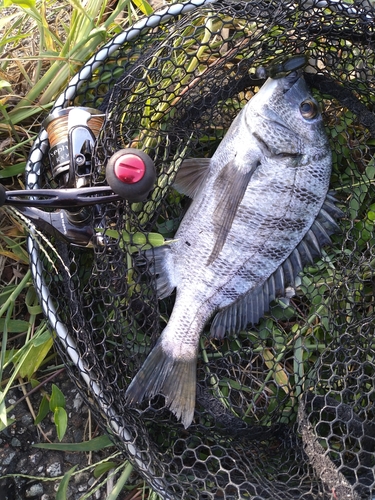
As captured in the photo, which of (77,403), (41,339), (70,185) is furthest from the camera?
(77,403)

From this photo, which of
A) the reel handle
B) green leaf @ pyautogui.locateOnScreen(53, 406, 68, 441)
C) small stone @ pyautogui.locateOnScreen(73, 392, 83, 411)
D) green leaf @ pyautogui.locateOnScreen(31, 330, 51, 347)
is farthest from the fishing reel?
small stone @ pyautogui.locateOnScreen(73, 392, 83, 411)

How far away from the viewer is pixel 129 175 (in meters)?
1.55

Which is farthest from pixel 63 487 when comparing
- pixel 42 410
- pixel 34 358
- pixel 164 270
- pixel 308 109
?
pixel 308 109

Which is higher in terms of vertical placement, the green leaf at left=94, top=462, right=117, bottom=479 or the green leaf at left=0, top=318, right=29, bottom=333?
the green leaf at left=0, top=318, right=29, bottom=333

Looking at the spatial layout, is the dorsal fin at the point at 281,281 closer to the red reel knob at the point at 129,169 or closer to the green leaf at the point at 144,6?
the red reel knob at the point at 129,169

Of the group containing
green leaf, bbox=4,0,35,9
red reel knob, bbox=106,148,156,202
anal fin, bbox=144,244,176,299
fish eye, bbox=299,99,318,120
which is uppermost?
green leaf, bbox=4,0,35,9

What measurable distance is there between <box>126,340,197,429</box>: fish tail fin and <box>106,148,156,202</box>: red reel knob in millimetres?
840

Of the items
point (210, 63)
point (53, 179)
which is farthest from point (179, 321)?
point (210, 63)

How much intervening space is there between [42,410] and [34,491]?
1.33ft

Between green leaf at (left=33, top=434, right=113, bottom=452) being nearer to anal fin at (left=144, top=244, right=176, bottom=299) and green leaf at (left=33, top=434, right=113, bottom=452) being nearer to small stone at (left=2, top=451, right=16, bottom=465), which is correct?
small stone at (left=2, top=451, right=16, bottom=465)

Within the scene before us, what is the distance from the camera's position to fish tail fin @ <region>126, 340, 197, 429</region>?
2.11 meters

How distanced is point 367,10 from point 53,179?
4.83 ft

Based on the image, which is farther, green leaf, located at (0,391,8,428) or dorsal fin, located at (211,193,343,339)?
dorsal fin, located at (211,193,343,339)

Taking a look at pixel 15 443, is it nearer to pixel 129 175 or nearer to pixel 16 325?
pixel 16 325
